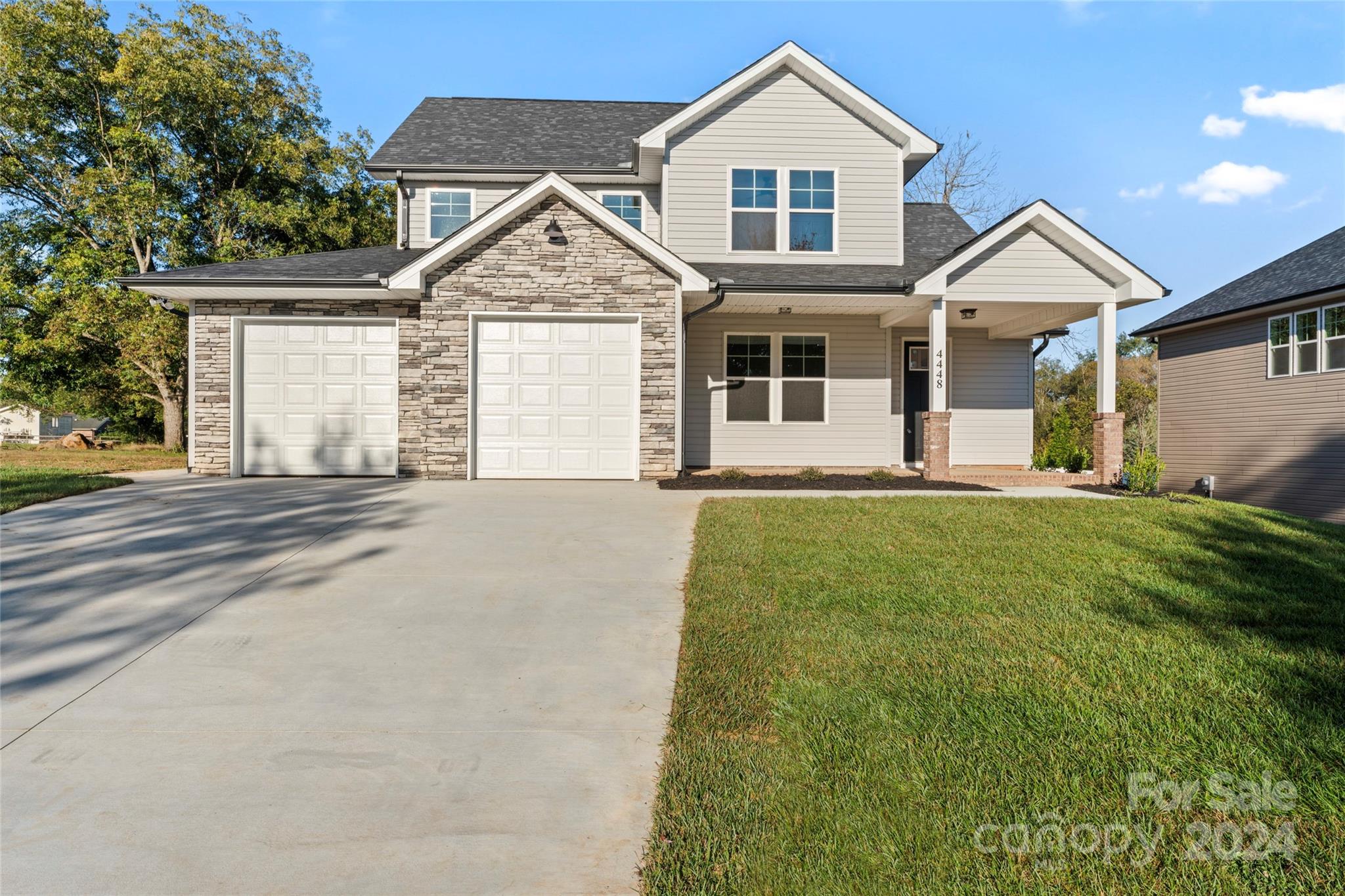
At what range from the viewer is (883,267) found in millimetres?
12867

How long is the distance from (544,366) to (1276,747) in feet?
31.2

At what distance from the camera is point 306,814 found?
2627 mm

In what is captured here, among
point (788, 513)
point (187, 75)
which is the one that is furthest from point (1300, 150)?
point (187, 75)

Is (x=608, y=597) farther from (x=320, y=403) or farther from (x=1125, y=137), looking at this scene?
(x=1125, y=137)

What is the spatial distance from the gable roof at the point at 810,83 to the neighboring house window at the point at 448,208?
3613 mm

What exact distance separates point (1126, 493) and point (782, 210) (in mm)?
7289

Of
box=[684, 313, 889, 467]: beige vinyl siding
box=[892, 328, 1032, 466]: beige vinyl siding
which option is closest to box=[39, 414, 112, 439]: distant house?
box=[684, 313, 889, 467]: beige vinyl siding

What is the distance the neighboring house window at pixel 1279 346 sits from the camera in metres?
14.6

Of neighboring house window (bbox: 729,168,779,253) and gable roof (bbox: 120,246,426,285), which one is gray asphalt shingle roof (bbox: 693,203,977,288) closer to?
neighboring house window (bbox: 729,168,779,253)

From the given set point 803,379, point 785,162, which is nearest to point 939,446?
point 803,379

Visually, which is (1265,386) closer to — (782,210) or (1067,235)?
(1067,235)

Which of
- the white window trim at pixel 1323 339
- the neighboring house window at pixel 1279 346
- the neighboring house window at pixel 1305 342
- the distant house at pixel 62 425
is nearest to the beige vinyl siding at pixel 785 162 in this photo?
the white window trim at pixel 1323 339

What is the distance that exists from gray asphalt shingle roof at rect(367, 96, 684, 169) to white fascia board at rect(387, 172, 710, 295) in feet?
9.82

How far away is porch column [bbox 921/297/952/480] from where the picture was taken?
11266 millimetres
